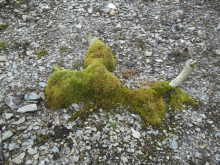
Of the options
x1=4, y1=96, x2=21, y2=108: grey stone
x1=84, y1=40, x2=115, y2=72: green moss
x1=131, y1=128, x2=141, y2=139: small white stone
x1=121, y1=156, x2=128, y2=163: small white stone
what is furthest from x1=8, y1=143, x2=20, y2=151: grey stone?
x1=84, y1=40, x2=115, y2=72: green moss

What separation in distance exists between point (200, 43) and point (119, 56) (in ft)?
12.2

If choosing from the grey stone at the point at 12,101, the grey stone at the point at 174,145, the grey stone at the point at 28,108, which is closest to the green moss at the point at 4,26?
the grey stone at the point at 12,101

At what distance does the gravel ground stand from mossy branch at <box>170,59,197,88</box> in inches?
18.6

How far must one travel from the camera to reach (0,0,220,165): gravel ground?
430 cm

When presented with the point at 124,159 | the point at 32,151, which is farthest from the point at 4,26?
the point at 124,159

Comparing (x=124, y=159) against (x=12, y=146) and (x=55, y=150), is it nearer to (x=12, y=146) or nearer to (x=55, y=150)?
Answer: (x=55, y=150)

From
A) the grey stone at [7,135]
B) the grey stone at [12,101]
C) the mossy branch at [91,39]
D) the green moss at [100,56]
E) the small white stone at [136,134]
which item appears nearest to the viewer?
the grey stone at [7,135]

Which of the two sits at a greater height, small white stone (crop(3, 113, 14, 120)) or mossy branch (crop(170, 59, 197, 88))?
mossy branch (crop(170, 59, 197, 88))

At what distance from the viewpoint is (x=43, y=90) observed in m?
5.36

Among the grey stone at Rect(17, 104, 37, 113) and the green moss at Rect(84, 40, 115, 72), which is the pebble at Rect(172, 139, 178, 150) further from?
the grey stone at Rect(17, 104, 37, 113)

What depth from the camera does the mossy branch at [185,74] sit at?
16.3ft

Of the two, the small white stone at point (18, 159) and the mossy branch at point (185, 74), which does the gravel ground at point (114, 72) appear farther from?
the mossy branch at point (185, 74)

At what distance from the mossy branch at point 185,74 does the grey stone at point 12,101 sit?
4963 mm

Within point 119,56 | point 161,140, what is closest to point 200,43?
point 119,56
